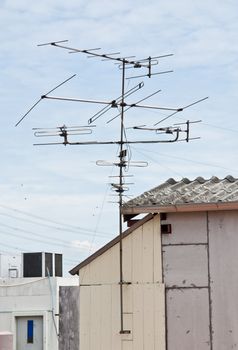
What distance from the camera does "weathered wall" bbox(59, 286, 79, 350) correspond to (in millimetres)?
14906

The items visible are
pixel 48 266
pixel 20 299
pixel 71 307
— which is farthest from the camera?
pixel 48 266

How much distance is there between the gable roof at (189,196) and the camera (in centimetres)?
1389

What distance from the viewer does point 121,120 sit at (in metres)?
14.6

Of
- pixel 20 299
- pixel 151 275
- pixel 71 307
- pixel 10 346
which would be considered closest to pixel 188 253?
pixel 151 275

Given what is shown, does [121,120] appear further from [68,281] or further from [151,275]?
[68,281]

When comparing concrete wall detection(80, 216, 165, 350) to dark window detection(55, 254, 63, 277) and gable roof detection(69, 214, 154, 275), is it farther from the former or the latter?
dark window detection(55, 254, 63, 277)

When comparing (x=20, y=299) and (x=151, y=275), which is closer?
(x=151, y=275)

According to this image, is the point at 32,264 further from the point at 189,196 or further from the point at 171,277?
the point at 189,196

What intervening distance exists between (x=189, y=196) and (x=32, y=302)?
2156cm

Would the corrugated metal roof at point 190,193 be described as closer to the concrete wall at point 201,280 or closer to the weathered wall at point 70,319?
the concrete wall at point 201,280

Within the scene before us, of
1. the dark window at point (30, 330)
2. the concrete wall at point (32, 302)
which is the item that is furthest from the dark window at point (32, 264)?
the dark window at point (30, 330)

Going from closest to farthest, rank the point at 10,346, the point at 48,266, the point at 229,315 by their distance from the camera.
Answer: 1. the point at 229,315
2. the point at 10,346
3. the point at 48,266

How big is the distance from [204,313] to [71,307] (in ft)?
7.58

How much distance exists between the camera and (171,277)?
14.3m
